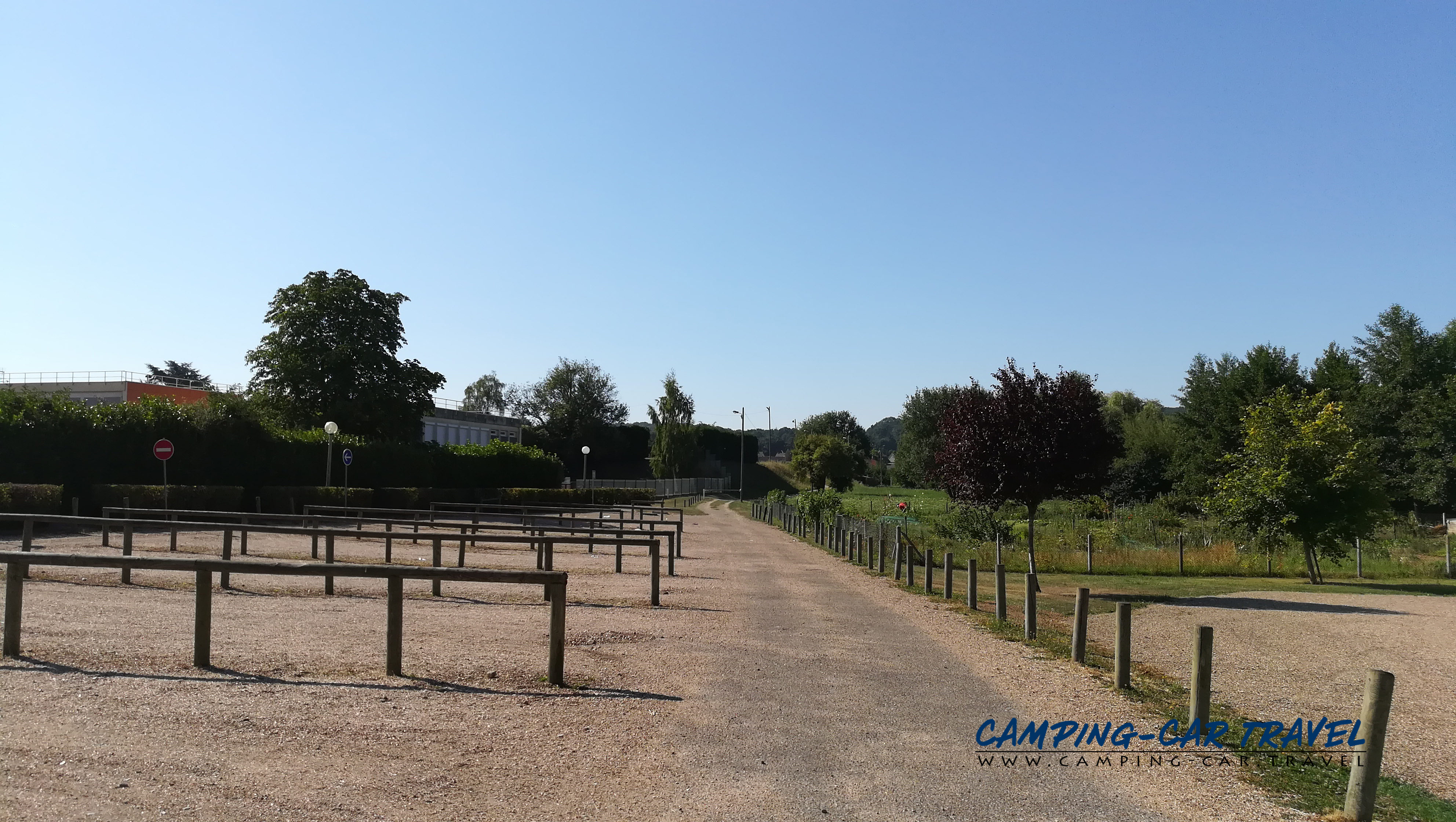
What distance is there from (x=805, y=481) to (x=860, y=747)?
8561 cm

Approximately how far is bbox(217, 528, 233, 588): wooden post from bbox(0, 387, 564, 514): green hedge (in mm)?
17378

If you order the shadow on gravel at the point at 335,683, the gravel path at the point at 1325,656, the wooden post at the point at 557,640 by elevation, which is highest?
the wooden post at the point at 557,640

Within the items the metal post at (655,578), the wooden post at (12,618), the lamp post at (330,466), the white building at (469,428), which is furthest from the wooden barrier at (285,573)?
the white building at (469,428)

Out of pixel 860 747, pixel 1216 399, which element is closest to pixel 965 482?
pixel 860 747

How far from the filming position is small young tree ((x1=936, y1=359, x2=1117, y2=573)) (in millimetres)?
19469

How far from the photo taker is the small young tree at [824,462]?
85812 millimetres

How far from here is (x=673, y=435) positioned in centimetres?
8694

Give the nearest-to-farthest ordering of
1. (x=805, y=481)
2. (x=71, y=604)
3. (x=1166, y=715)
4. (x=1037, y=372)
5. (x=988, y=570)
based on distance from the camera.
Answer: (x=1166, y=715) → (x=71, y=604) → (x=1037, y=372) → (x=988, y=570) → (x=805, y=481)

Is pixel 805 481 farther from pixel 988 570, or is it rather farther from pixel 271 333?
pixel 988 570

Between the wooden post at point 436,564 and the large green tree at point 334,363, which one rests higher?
the large green tree at point 334,363

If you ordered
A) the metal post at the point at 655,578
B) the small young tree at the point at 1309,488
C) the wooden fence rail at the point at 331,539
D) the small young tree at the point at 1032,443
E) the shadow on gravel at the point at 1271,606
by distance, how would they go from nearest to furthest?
the metal post at the point at 655,578
the wooden fence rail at the point at 331,539
the shadow on gravel at the point at 1271,606
the small young tree at the point at 1032,443
the small young tree at the point at 1309,488

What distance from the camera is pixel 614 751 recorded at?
615 cm

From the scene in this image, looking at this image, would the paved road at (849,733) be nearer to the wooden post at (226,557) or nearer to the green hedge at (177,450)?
the wooden post at (226,557)

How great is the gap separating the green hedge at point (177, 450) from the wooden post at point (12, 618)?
24385 millimetres
